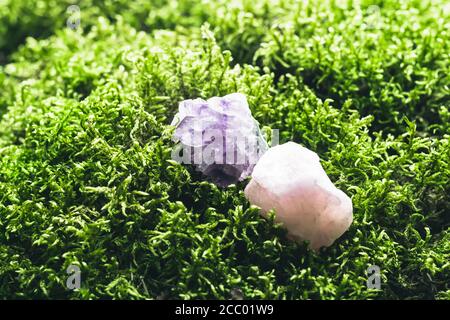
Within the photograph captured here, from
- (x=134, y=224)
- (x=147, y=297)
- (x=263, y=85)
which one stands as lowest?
(x=147, y=297)

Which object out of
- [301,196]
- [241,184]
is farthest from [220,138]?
[301,196]

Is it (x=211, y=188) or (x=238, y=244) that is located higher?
(x=211, y=188)

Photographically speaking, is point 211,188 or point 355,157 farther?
point 355,157

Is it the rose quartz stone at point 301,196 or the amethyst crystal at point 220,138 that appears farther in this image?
the amethyst crystal at point 220,138

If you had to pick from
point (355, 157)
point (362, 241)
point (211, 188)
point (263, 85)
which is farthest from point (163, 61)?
point (362, 241)

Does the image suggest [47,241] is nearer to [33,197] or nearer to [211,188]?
[33,197]

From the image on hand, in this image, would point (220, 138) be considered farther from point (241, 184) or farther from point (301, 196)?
point (301, 196)
